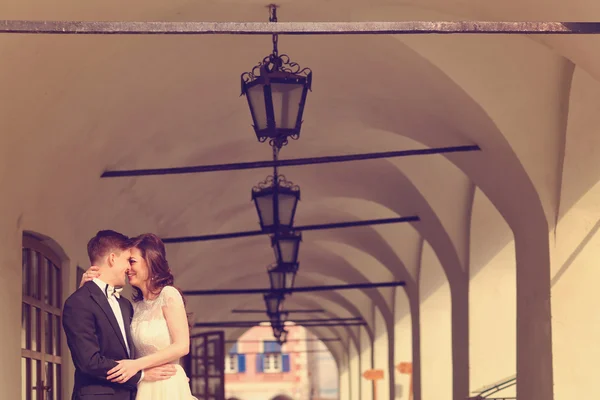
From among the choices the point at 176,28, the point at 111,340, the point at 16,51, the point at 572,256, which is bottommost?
the point at 111,340

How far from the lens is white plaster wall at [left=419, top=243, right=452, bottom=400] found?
17406 mm

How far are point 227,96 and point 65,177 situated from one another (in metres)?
1.92

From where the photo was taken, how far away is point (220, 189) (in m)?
15.2

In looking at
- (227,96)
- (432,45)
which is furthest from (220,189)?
(432,45)

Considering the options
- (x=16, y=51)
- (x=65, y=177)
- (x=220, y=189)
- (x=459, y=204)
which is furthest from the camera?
(x=220, y=189)

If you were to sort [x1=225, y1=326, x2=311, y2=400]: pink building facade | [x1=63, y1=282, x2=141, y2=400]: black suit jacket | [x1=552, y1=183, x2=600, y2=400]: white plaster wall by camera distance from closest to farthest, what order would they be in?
[x1=63, y1=282, x2=141, y2=400]: black suit jacket
[x1=552, y1=183, x2=600, y2=400]: white plaster wall
[x1=225, y1=326, x2=311, y2=400]: pink building facade

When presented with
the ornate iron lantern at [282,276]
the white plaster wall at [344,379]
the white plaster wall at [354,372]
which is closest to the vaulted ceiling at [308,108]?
the ornate iron lantern at [282,276]

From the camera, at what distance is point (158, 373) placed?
559 cm

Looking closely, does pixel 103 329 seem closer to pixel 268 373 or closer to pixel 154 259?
pixel 154 259

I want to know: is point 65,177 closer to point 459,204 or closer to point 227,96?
point 227,96

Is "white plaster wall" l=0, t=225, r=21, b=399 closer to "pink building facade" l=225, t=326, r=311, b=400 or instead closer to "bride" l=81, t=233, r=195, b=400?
"bride" l=81, t=233, r=195, b=400

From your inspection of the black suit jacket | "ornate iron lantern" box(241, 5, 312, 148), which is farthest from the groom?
"ornate iron lantern" box(241, 5, 312, 148)

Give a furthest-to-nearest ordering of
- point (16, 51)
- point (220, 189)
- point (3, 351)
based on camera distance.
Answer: point (220, 189) < point (3, 351) < point (16, 51)

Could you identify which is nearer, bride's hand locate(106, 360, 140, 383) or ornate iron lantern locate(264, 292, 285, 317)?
bride's hand locate(106, 360, 140, 383)
